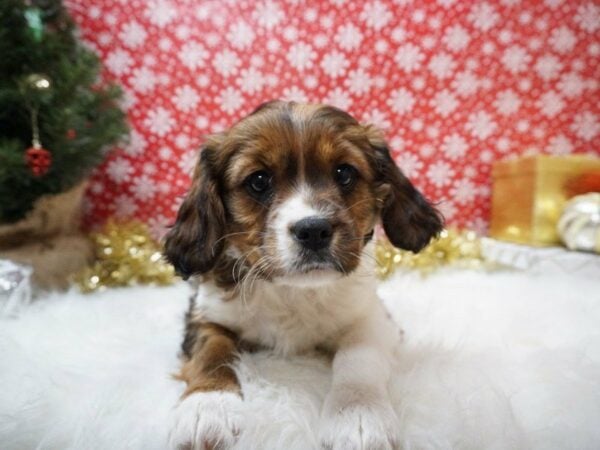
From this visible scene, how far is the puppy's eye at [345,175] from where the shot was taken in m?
1.42

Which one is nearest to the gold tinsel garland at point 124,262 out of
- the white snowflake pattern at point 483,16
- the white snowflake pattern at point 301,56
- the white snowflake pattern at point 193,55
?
the white snowflake pattern at point 193,55

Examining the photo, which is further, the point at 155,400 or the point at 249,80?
the point at 249,80

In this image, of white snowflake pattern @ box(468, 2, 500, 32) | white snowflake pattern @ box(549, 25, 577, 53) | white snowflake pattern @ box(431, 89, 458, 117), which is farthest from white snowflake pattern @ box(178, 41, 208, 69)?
white snowflake pattern @ box(549, 25, 577, 53)

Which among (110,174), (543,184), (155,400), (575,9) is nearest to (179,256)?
(155,400)

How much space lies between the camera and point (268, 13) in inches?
123

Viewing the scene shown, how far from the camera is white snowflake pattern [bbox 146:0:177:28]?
10.0 ft

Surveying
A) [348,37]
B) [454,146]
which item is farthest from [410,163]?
[348,37]

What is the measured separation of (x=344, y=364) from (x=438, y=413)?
0.88ft

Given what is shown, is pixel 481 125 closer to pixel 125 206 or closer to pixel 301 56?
pixel 301 56

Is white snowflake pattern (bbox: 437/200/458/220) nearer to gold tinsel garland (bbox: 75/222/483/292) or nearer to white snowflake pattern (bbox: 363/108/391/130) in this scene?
gold tinsel garland (bbox: 75/222/483/292)

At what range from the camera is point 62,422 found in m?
1.05

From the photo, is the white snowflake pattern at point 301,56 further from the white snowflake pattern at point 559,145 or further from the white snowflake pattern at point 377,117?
the white snowflake pattern at point 559,145

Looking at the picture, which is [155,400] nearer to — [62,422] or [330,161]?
[62,422]

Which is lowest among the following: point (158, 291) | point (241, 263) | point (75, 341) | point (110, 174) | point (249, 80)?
point (158, 291)
